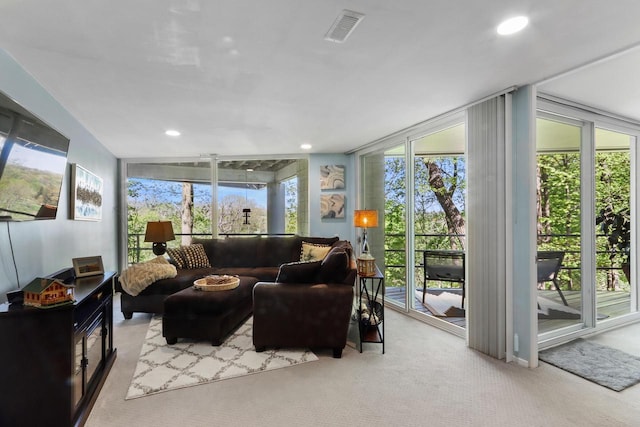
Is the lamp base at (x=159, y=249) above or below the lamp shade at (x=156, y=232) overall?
below

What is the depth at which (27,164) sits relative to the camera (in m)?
2.05

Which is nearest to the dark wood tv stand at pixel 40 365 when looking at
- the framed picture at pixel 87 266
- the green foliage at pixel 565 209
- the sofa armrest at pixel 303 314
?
the framed picture at pixel 87 266

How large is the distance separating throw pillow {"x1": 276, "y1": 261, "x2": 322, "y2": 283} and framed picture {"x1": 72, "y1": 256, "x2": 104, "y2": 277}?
5.19 feet

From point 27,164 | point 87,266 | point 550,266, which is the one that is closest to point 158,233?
point 87,266

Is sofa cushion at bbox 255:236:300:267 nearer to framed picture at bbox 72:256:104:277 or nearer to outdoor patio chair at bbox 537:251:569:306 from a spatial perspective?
framed picture at bbox 72:256:104:277

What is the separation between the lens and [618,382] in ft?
7.67

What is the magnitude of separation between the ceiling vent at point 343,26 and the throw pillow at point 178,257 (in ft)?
12.7

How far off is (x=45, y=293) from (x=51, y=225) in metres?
1.46

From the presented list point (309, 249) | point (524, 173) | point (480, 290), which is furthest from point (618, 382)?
point (309, 249)

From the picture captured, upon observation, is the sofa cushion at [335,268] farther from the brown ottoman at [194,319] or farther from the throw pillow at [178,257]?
the throw pillow at [178,257]

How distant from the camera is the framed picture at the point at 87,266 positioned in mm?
2529

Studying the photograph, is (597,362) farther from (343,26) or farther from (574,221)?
(343,26)

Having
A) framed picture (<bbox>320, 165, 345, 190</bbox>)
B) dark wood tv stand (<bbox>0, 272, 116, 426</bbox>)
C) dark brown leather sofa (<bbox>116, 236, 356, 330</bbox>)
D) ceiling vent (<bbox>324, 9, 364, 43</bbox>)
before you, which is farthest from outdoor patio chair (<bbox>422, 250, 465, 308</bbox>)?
dark wood tv stand (<bbox>0, 272, 116, 426</bbox>)

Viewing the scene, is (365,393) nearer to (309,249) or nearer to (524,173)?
(524,173)
